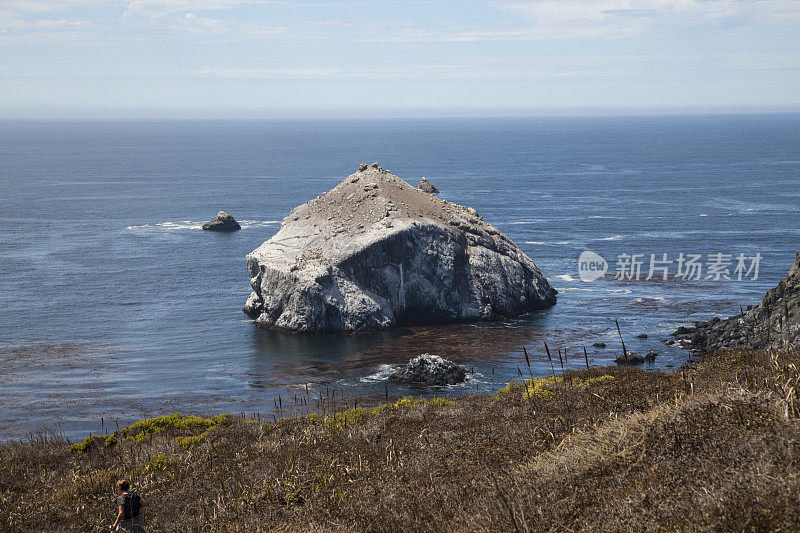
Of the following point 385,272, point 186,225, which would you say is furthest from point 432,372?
point 186,225

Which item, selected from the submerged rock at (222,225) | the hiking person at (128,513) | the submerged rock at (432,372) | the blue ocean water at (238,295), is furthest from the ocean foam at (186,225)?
the hiking person at (128,513)

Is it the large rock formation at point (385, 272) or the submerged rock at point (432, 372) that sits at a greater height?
the large rock formation at point (385, 272)

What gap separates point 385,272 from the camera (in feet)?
194

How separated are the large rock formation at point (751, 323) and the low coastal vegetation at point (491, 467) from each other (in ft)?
67.8

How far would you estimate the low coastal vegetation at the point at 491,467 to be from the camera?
10102mm

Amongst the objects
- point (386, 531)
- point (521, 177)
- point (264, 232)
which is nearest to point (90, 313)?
point (264, 232)

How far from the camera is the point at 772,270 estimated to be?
69812 millimetres

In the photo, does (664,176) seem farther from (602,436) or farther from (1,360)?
(602,436)

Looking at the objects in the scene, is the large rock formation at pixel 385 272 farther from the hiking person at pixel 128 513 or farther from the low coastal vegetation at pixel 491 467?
the hiking person at pixel 128 513

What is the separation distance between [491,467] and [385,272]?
45.2 metres

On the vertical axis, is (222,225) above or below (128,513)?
below

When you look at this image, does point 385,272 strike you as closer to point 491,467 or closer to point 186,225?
point 491,467

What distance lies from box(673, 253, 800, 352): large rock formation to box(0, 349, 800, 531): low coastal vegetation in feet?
67.8

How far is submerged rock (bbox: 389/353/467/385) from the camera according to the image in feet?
144
